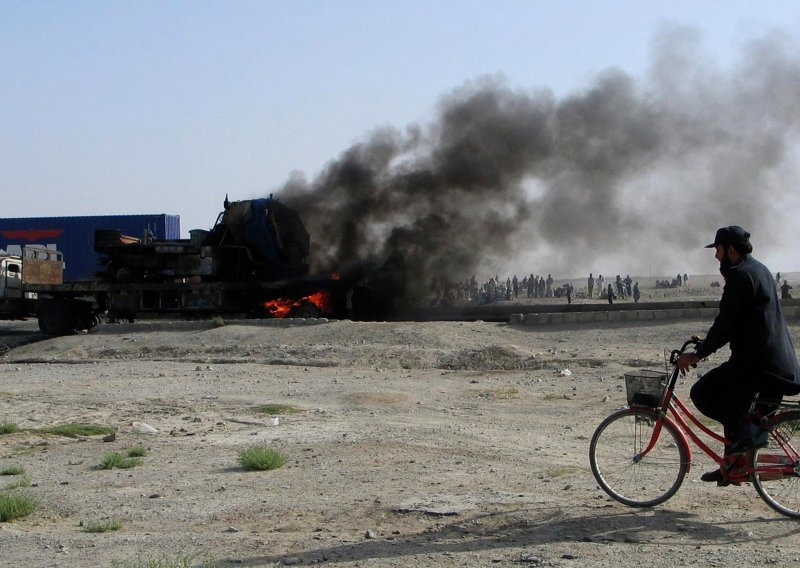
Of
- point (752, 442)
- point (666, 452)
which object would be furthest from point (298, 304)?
point (752, 442)

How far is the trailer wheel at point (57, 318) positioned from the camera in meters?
25.4

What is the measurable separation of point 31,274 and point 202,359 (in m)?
10.7

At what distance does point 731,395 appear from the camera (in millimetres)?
5809

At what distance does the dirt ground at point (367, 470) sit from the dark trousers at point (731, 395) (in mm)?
608

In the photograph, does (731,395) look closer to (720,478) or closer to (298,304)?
(720,478)

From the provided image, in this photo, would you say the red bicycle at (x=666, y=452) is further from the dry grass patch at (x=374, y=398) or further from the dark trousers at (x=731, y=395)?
the dry grass patch at (x=374, y=398)

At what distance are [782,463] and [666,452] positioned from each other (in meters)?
0.70

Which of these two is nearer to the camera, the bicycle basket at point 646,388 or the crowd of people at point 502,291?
the bicycle basket at point 646,388

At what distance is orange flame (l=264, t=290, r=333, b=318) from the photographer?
2452cm

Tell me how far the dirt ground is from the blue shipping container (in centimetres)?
2537

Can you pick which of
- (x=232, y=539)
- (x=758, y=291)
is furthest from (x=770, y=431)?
(x=232, y=539)

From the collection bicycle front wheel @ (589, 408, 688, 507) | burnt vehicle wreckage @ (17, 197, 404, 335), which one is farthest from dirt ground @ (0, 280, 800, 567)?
burnt vehicle wreckage @ (17, 197, 404, 335)

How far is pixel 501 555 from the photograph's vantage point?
5.19 m

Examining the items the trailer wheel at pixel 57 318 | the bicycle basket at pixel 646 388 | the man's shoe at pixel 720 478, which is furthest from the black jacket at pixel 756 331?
the trailer wheel at pixel 57 318
